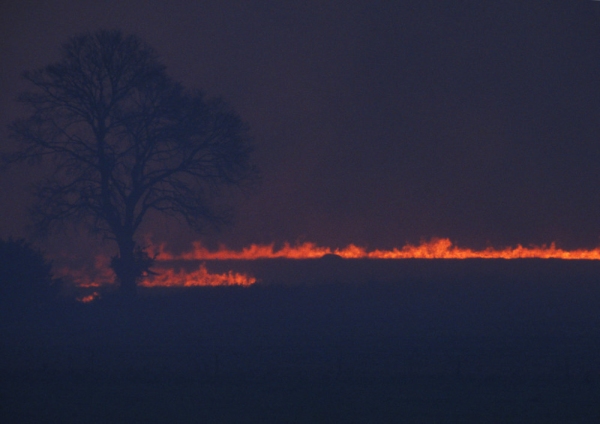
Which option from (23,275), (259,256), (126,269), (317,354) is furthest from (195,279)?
(317,354)

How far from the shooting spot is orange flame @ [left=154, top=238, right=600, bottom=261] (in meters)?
42.2

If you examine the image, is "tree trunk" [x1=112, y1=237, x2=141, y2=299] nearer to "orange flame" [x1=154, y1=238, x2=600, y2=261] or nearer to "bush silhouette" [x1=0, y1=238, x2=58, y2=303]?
"bush silhouette" [x1=0, y1=238, x2=58, y2=303]

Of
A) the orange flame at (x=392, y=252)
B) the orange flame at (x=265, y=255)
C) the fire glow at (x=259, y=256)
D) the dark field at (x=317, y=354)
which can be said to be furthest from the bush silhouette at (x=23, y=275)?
the orange flame at (x=392, y=252)

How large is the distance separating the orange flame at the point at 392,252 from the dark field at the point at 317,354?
8.47 meters

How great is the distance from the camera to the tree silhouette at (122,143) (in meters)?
30.7

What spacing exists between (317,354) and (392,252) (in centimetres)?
2557

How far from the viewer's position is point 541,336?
2197cm

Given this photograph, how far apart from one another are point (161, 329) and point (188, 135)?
32.4ft

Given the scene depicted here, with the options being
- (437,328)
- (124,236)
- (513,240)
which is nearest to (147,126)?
(124,236)

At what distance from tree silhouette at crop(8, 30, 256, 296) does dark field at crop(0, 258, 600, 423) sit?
3.59m

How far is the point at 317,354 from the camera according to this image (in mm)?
20281

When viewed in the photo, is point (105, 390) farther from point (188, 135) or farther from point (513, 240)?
point (513, 240)

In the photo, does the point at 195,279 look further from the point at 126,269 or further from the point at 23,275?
the point at 23,275

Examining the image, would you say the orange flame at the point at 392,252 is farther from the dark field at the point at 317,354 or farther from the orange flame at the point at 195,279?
the dark field at the point at 317,354
